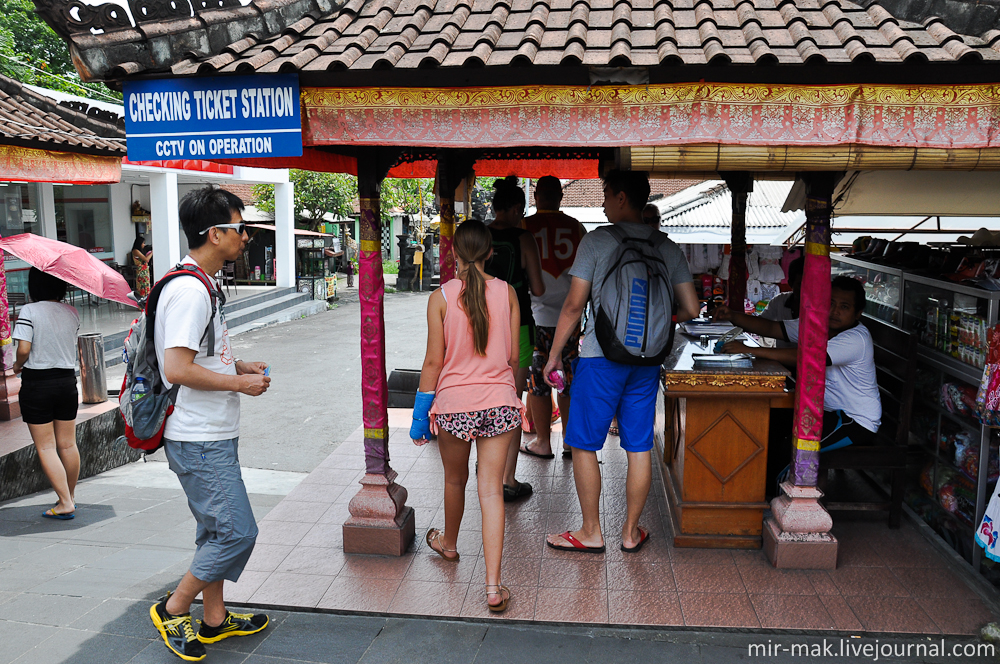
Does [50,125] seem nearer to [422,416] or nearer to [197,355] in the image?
[197,355]

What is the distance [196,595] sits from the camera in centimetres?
326

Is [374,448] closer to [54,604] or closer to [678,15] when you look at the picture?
[54,604]

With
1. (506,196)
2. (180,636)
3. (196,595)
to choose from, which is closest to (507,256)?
(506,196)

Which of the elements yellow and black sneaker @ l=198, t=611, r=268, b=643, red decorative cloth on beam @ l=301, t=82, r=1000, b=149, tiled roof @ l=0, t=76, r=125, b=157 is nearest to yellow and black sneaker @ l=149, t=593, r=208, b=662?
yellow and black sneaker @ l=198, t=611, r=268, b=643

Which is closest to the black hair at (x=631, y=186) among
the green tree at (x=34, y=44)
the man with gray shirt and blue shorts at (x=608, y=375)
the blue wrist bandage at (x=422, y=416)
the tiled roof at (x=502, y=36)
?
the man with gray shirt and blue shorts at (x=608, y=375)

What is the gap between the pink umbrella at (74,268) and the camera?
196 inches

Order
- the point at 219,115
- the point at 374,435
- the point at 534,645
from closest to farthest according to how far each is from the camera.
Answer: the point at 534,645
the point at 219,115
the point at 374,435

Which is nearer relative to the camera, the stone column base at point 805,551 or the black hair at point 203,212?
the black hair at point 203,212

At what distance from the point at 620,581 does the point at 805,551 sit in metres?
1.00

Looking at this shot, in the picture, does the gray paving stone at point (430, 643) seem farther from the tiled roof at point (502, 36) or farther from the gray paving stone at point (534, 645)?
the tiled roof at point (502, 36)

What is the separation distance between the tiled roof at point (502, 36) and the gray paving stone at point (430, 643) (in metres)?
2.58

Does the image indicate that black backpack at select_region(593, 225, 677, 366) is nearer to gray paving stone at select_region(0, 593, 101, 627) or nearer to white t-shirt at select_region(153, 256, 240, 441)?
white t-shirt at select_region(153, 256, 240, 441)

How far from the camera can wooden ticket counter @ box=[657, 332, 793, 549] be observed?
13.3 feet

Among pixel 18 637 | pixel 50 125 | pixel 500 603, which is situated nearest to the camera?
pixel 18 637
